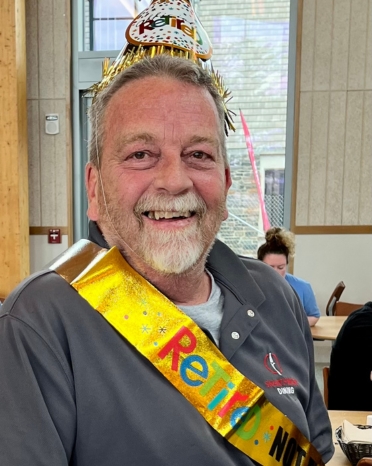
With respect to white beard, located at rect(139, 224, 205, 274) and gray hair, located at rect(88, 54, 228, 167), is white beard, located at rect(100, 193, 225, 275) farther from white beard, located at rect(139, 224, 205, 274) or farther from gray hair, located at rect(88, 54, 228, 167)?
gray hair, located at rect(88, 54, 228, 167)

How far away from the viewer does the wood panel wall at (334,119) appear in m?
5.34

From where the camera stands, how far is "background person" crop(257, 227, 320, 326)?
153 inches

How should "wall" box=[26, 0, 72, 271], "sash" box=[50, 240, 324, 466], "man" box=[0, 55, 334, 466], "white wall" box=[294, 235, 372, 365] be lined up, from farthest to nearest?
"wall" box=[26, 0, 72, 271] < "white wall" box=[294, 235, 372, 365] < "sash" box=[50, 240, 324, 466] < "man" box=[0, 55, 334, 466]

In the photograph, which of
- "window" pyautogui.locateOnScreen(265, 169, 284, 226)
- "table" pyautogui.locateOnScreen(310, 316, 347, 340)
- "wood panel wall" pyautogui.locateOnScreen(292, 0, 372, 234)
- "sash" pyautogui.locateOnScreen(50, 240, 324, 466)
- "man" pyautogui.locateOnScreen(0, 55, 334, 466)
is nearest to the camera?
"man" pyautogui.locateOnScreen(0, 55, 334, 466)

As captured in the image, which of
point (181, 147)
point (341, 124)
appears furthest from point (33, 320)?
point (341, 124)

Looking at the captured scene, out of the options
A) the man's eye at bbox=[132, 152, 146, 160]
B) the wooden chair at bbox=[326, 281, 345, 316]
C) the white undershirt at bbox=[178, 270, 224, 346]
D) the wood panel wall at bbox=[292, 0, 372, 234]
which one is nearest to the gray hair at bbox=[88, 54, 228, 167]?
the man's eye at bbox=[132, 152, 146, 160]

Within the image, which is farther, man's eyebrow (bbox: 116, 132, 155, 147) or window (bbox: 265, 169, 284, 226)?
window (bbox: 265, 169, 284, 226)

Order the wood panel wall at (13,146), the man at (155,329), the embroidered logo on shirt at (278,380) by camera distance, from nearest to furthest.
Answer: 1. the man at (155,329)
2. the embroidered logo on shirt at (278,380)
3. the wood panel wall at (13,146)

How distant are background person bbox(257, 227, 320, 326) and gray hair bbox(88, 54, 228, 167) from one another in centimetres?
273

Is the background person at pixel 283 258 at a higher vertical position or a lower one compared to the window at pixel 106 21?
lower

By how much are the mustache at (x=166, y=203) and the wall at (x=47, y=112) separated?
471 cm

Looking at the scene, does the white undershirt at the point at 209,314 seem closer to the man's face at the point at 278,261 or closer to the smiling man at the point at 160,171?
the smiling man at the point at 160,171

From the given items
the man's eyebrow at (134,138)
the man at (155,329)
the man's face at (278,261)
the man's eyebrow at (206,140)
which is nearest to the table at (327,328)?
the man's face at (278,261)

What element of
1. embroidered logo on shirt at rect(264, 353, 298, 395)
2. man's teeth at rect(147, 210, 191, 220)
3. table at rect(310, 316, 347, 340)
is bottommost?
table at rect(310, 316, 347, 340)
